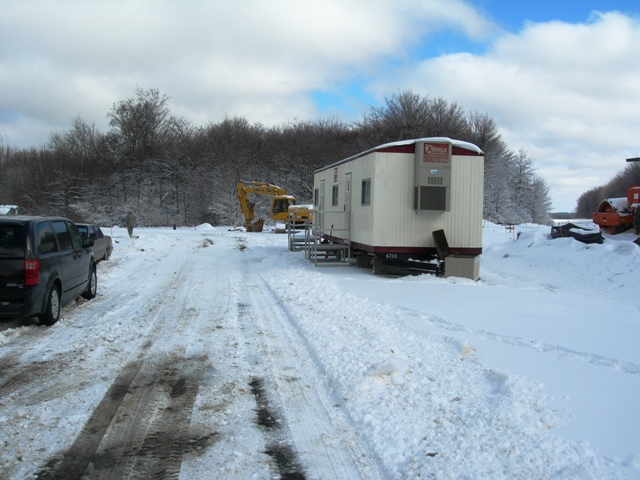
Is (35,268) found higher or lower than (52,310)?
higher

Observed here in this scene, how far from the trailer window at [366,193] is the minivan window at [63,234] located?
7.62 meters

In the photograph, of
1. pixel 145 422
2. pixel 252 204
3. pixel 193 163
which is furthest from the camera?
pixel 193 163

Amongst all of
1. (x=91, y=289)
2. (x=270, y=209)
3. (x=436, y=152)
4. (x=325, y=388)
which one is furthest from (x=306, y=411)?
(x=270, y=209)

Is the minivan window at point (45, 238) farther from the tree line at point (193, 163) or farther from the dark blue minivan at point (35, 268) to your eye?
the tree line at point (193, 163)

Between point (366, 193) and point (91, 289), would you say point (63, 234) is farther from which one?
point (366, 193)

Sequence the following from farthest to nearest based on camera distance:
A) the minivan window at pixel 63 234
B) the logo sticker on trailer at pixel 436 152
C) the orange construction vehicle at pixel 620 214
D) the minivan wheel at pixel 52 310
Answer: the orange construction vehicle at pixel 620 214
the logo sticker on trailer at pixel 436 152
the minivan window at pixel 63 234
the minivan wheel at pixel 52 310

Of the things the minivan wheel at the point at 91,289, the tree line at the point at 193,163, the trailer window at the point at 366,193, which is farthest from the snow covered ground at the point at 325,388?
the tree line at the point at 193,163

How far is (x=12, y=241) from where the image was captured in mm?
7297

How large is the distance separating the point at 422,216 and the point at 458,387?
8862 millimetres

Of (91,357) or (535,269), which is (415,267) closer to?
(535,269)

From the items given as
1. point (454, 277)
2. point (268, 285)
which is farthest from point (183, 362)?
point (454, 277)

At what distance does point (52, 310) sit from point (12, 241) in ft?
3.91

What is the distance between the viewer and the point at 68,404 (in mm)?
4785

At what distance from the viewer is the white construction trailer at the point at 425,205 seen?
13.2 m
